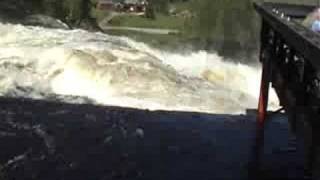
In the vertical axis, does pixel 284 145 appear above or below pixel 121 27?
above

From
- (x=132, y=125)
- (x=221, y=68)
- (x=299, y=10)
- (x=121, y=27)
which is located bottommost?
(x=121, y=27)

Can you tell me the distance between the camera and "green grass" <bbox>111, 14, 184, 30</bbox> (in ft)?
240

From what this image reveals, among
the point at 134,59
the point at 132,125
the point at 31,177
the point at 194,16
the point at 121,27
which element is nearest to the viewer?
the point at 31,177

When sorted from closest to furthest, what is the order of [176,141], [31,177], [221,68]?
[31,177] → [176,141] → [221,68]

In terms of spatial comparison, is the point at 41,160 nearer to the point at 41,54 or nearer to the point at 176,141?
the point at 176,141

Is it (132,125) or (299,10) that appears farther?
(132,125)

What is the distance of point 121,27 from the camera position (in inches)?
2805

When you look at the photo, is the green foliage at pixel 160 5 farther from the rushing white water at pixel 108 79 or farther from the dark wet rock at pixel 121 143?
the dark wet rock at pixel 121 143

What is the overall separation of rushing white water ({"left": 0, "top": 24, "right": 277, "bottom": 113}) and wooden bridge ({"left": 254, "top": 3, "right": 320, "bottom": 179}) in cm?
752

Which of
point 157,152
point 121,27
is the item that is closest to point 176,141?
point 157,152

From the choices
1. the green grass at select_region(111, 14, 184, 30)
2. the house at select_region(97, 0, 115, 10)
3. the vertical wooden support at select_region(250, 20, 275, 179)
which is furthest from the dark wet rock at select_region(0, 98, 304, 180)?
the house at select_region(97, 0, 115, 10)

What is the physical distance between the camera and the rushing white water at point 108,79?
1120 inches

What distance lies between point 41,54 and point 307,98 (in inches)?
782

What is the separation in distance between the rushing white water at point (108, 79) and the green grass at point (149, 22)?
1432 inches
